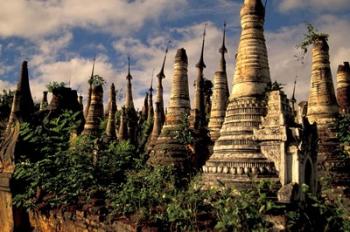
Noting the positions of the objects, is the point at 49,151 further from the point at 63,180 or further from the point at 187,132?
the point at 187,132

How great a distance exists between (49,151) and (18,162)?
1.13 metres

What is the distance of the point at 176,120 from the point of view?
1445 centimetres

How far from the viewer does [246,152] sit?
940cm

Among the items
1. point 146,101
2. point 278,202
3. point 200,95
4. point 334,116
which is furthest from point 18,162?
point 146,101

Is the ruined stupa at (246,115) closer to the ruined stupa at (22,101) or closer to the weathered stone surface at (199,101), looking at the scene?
the weathered stone surface at (199,101)

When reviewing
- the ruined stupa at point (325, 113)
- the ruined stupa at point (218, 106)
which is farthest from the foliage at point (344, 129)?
the ruined stupa at point (218, 106)

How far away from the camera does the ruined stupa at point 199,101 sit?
16278 mm

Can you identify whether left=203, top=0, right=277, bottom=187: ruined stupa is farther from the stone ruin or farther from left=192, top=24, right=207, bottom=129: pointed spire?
left=192, top=24, right=207, bottom=129: pointed spire

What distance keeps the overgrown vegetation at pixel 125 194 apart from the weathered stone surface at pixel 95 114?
6010 millimetres

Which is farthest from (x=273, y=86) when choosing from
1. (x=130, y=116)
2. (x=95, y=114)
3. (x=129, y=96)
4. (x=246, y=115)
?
(x=129, y=96)

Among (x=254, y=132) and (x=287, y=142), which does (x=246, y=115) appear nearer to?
(x=254, y=132)

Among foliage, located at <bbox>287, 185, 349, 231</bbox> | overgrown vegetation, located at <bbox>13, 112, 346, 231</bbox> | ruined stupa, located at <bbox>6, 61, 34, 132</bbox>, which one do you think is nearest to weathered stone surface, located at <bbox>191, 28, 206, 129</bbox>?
overgrown vegetation, located at <bbox>13, 112, 346, 231</bbox>

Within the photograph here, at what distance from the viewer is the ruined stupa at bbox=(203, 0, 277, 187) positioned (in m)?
9.05

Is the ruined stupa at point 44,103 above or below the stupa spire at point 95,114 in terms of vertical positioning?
above
